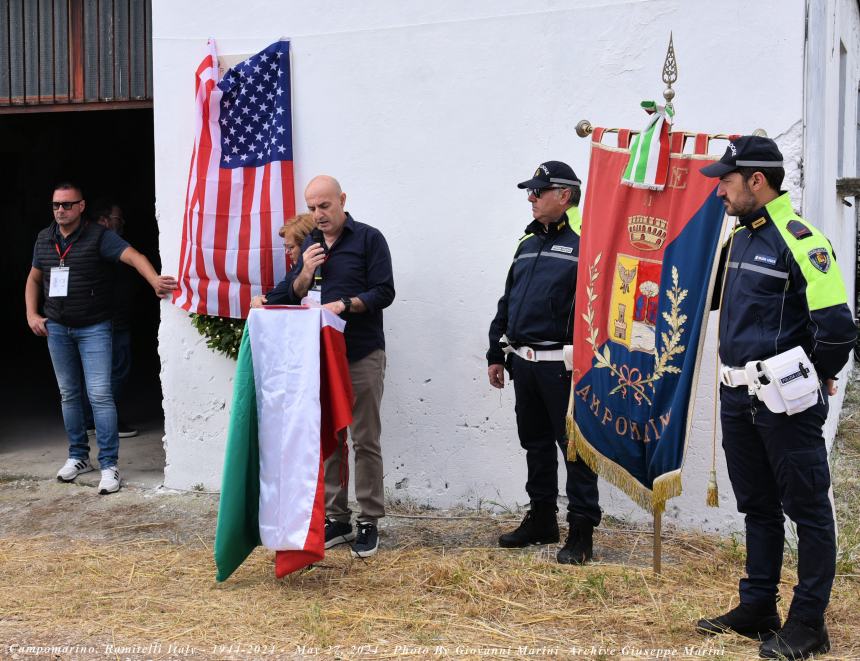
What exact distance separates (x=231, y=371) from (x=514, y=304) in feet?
6.96

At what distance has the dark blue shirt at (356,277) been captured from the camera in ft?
16.5

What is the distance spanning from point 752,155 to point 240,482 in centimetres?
267

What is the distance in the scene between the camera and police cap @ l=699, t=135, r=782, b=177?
3695 mm

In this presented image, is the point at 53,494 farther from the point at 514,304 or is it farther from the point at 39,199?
the point at 39,199

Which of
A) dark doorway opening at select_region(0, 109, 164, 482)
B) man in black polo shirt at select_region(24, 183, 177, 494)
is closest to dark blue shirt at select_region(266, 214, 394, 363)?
man in black polo shirt at select_region(24, 183, 177, 494)

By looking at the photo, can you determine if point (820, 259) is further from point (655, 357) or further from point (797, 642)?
point (797, 642)

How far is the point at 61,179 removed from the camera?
14.2m

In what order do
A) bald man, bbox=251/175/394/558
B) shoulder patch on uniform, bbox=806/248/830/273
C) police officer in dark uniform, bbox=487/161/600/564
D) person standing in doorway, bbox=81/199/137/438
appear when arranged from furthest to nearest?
person standing in doorway, bbox=81/199/137/438
bald man, bbox=251/175/394/558
police officer in dark uniform, bbox=487/161/600/564
shoulder patch on uniform, bbox=806/248/830/273

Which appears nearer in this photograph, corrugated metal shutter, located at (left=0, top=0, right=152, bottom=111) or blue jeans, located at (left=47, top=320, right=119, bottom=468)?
blue jeans, located at (left=47, top=320, right=119, bottom=468)

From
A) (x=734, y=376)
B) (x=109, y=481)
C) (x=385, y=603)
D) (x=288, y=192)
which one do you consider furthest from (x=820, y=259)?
(x=109, y=481)

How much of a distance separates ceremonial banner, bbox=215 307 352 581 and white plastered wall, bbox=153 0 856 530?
3.71ft

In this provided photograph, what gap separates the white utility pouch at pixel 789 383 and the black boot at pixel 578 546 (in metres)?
1.50

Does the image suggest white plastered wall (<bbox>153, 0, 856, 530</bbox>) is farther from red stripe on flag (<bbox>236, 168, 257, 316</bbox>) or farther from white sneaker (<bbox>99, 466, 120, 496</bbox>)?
white sneaker (<bbox>99, 466, 120, 496</bbox>)

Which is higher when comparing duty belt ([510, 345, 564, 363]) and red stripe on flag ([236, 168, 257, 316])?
red stripe on flag ([236, 168, 257, 316])
